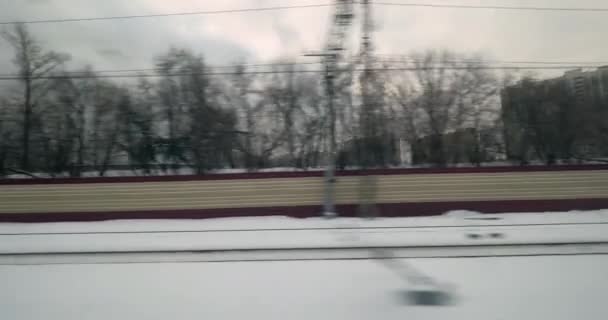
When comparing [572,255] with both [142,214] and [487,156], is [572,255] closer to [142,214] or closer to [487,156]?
[142,214]

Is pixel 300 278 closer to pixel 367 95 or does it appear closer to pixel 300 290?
pixel 300 290

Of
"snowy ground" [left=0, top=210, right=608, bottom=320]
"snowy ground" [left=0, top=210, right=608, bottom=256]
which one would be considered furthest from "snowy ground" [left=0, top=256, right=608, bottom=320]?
"snowy ground" [left=0, top=210, right=608, bottom=256]

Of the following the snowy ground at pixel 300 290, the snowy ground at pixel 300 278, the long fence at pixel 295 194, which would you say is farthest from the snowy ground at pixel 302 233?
the snowy ground at pixel 300 290

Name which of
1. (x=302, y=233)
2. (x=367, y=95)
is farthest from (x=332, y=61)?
(x=302, y=233)

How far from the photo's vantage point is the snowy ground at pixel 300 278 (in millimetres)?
4188

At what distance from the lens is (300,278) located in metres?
5.30

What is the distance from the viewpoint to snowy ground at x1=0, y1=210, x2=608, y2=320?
4.19 metres

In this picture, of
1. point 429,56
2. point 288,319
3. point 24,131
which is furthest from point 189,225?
point 429,56

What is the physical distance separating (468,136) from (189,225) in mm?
Result: 20993

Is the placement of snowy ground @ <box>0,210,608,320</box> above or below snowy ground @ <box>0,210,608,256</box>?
above

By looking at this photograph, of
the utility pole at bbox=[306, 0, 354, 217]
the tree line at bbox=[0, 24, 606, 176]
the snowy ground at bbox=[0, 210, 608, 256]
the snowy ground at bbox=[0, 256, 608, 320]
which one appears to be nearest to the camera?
the snowy ground at bbox=[0, 256, 608, 320]

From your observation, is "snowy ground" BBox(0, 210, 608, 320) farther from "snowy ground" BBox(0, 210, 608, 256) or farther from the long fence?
the long fence

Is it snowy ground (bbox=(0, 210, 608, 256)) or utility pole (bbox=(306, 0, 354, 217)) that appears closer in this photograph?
snowy ground (bbox=(0, 210, 608, 256))

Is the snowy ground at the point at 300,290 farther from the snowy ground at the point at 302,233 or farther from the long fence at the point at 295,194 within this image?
the long fence at the point at 295,194
